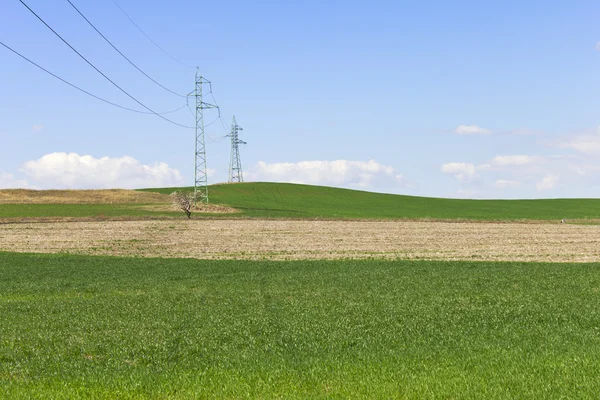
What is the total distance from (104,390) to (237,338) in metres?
5.67

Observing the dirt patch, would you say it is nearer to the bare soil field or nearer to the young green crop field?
the young green crop field

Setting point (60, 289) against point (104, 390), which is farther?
point (60, 289)

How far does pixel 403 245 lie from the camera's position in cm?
6272

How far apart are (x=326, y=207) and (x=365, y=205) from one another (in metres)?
12.0

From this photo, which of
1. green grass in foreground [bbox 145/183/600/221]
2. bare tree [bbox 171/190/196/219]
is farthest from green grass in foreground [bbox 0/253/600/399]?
green grass in foreground [bbox 145/183/600/221]

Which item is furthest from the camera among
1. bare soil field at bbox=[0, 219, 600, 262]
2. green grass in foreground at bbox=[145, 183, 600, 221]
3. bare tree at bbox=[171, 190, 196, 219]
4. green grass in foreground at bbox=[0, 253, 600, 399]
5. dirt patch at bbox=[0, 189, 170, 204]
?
dirt patch at bbox=[0, 189, 170, 204]

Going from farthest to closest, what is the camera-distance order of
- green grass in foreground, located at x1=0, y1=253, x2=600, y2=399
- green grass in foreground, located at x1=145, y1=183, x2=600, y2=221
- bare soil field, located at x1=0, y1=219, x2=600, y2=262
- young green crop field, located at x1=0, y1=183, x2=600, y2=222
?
green grass in foreground, located at x1=145, y1=183, x2=600, y2=221 < young green crop field, located at x1=0, y1=183, x2=600, y2=222 < bare soil field, located at x1=0, y1=219, x2=600, y2=262 < green grass in foreground, located at x1=0, y1=253, x2=600, y2=399

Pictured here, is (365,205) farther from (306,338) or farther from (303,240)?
(306,338)

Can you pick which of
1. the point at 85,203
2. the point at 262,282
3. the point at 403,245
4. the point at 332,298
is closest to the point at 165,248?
the point at 403,245

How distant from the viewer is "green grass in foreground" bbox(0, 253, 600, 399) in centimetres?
1524

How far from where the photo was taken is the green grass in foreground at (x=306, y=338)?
1524 cm

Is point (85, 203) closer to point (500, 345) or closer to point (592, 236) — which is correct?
point (592, 236)

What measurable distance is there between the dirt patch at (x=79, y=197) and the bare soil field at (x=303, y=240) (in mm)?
46351

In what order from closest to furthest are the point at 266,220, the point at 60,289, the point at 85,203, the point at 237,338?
the point at 237,338 → the point at 60,289 → the point at 266,220 → the point at 85,203
